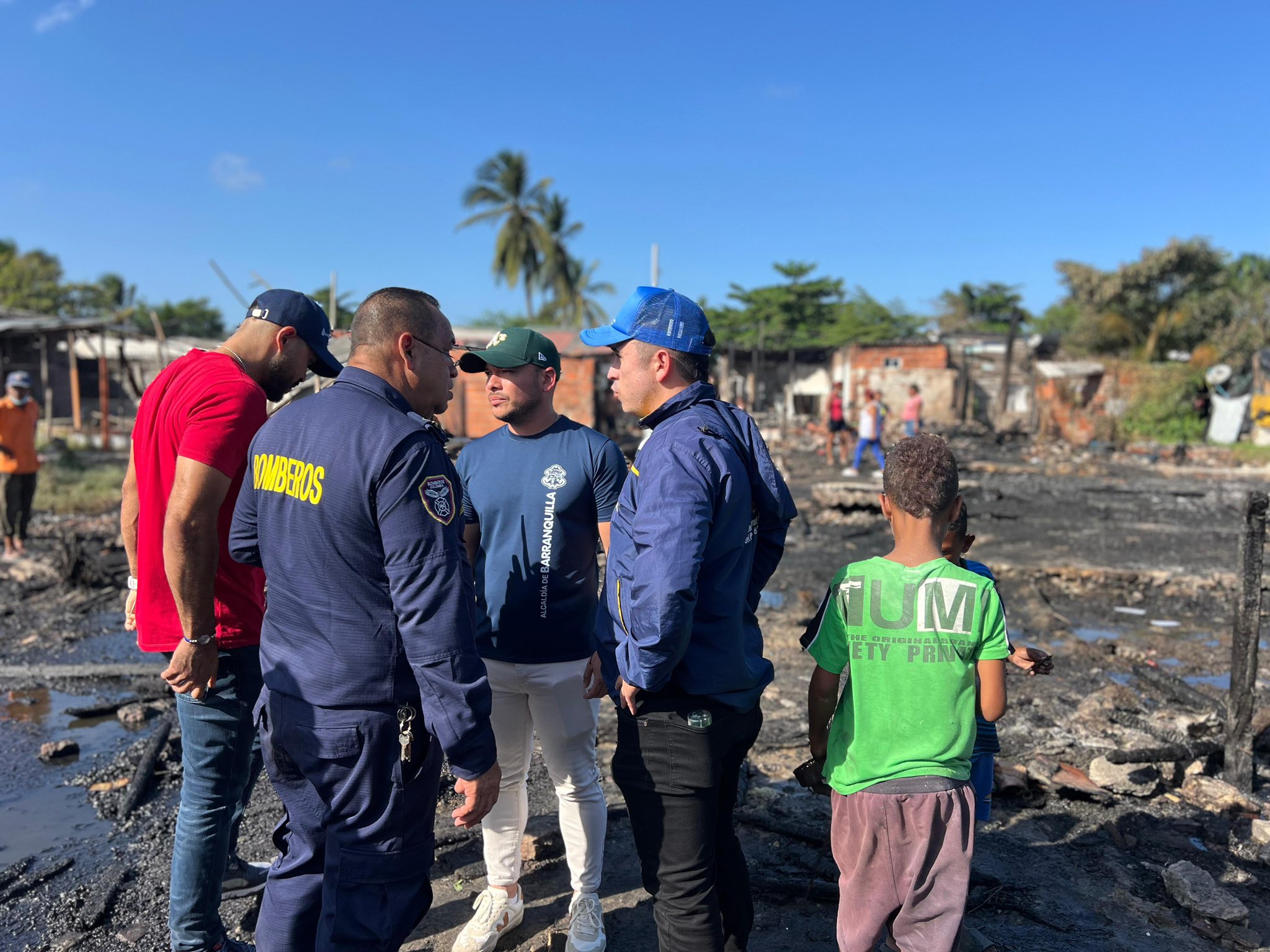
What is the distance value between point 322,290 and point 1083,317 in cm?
3249

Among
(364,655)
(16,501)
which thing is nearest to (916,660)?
(364,655)

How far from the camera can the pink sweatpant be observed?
7.11 feet

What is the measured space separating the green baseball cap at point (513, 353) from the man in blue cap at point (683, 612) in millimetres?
509

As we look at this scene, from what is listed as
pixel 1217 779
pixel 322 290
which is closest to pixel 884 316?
pixel 322 290

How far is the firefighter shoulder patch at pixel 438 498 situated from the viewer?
6.44 feet

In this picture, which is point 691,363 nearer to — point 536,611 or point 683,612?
point 683,612

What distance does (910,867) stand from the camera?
7.14 ft

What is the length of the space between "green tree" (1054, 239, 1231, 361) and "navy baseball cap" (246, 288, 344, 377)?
35.0 meters

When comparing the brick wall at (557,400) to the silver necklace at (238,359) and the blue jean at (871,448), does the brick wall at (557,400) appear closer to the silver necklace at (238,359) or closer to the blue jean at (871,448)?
the blue jean at (871,448)

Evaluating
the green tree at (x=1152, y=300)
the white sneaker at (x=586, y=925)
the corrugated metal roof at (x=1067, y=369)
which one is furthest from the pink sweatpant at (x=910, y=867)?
the green tree at (x=1152, y=300)

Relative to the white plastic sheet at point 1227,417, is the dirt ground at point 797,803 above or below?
below

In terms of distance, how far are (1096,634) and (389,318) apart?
6943mm

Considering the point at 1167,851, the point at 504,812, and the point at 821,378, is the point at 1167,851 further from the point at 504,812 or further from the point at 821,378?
the point at 821,378

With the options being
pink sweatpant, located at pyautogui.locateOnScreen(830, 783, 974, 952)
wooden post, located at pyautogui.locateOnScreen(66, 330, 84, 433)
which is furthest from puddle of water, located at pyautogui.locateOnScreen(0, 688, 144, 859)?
wooden post, located at pyautogui.locateOnScreen(66, 330, 84, 433)
